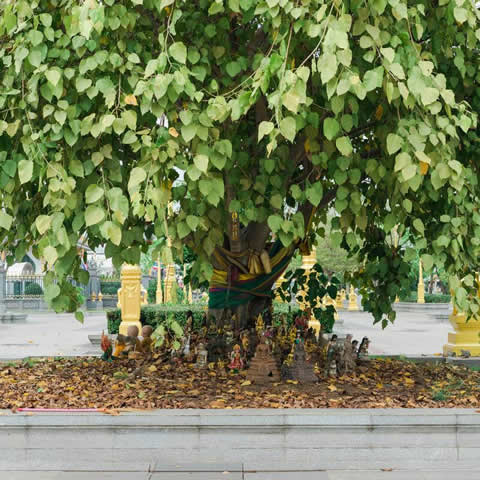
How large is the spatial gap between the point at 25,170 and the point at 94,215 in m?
0.61

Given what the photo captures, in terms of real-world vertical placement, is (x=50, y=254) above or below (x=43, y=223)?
below

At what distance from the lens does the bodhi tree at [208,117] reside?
14.9ft

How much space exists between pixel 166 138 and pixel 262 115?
2.06m

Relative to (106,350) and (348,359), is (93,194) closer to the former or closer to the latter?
(348,359)

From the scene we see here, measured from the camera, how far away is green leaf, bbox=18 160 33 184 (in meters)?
4.71

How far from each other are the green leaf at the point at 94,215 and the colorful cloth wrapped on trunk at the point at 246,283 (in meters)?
3.00

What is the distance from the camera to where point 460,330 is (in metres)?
11.4

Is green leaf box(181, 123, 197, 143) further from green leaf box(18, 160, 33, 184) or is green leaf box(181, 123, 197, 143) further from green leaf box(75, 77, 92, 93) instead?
green leaf box(18, 160, 33, 184)

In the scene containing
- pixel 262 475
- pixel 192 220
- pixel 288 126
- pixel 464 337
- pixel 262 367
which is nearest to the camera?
pixel 288 126

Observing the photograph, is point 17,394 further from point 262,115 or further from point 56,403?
point 262,115

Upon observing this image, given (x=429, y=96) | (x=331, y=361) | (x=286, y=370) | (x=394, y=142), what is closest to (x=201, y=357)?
(x=286, y=370)

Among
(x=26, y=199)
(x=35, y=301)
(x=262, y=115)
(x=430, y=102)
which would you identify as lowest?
(x=35, y=301)

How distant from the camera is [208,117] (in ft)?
16.0

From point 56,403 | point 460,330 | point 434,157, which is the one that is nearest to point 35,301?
point 460,330
